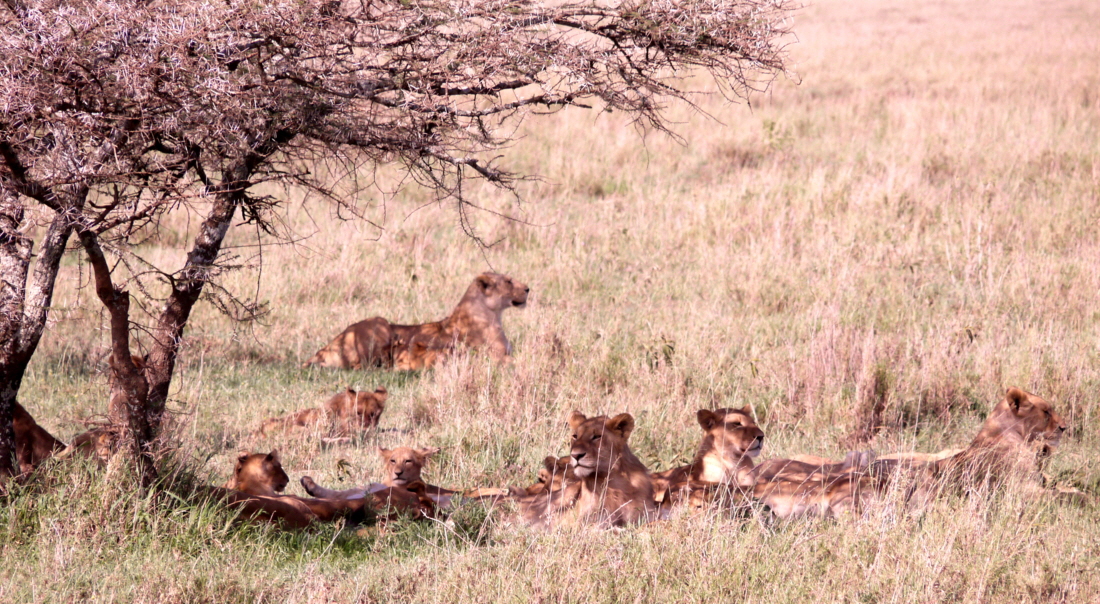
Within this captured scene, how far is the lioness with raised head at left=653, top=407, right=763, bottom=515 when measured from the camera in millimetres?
6246

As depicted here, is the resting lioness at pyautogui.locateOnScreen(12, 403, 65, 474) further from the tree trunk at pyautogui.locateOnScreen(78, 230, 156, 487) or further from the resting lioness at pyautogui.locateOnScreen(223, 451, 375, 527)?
the resting lioness at pyautogui.locateOnScreen(223, 451, 375, 527)

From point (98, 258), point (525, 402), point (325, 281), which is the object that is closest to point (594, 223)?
point (325, 281)

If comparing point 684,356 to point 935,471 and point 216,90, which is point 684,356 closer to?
point 935,471

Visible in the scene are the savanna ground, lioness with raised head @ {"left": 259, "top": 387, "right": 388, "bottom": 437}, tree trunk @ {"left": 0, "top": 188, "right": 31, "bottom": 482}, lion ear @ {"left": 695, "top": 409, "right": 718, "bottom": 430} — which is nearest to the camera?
the savanna ground

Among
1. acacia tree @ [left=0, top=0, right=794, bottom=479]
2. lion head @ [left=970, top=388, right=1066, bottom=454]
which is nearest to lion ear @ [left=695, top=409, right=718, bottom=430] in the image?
lion head @ [left=970, top=388, right=1066, bottom=454]

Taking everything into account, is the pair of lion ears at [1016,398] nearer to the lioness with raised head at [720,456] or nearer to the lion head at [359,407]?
the lioness with raised head at [720,456]

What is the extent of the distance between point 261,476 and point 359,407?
1458 mm

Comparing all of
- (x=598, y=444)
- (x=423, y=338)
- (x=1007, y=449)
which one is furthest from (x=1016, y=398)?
(x=423, y=338)

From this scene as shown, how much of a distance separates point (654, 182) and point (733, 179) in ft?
3.36

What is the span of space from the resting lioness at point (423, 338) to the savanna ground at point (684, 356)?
27 cm

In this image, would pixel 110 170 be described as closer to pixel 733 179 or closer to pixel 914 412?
pixel 914 412

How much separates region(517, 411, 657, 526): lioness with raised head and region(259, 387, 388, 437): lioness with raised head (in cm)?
182

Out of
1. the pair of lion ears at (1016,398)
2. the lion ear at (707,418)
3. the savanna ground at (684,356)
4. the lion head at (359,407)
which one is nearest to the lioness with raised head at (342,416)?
the lion head at (359,407)

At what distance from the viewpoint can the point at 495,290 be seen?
9.81m
